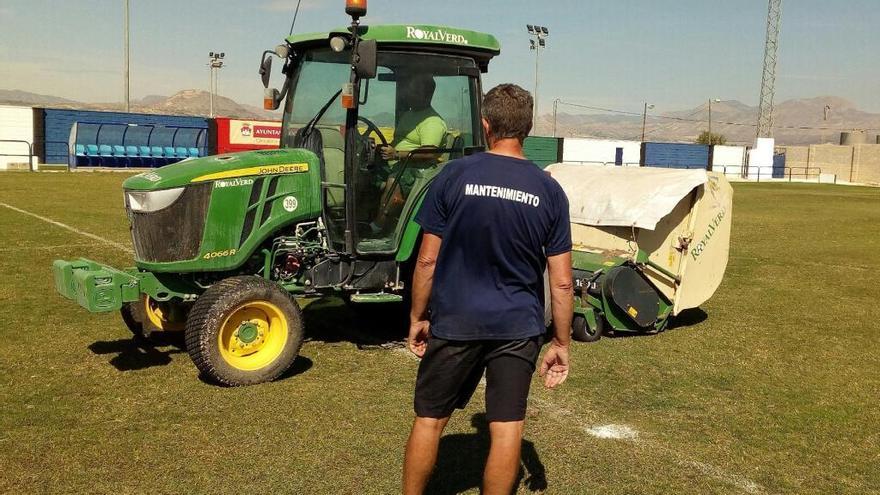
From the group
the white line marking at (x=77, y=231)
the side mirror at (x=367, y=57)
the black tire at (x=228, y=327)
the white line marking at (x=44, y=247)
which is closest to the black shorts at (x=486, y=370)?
the black tire at (x=228, y=327)

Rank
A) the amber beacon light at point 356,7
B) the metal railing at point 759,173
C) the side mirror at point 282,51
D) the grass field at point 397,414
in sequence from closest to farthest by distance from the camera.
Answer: the grass field at point 397,414 < the amber beacon light at point 356,7 < the side mirror at point 282,51 < the metal railing at point 759,173

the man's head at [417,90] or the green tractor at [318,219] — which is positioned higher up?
the man's head at [417,90]

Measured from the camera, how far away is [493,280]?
132 inches

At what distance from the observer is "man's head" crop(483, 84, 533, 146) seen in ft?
11.1

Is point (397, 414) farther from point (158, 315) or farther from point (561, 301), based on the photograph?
A: point (158, 315)

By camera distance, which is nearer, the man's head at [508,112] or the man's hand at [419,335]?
the man's head at [508,112]

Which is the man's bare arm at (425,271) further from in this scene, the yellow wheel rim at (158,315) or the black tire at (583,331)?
the black tire at (583,331)

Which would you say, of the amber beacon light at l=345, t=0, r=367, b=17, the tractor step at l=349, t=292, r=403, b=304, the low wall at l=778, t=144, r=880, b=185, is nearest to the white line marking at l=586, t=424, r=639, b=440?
the tractor step at l=349, t=292, r=403, b=304

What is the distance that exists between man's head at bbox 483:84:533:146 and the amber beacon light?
8.21 feet

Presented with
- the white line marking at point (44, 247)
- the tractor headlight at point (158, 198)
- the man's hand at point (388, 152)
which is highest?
the man's hand at point (388, 152)

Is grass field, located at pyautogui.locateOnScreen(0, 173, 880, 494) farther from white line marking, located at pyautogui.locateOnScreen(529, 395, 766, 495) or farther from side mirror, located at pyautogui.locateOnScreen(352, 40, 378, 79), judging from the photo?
side mirror, located at pyautogui.locateOnScreen(352, 40, 378, 79)

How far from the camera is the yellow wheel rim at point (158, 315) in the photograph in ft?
20.7

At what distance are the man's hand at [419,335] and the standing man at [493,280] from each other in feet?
0.34

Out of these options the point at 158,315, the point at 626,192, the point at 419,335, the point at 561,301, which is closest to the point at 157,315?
the point at 158,315
